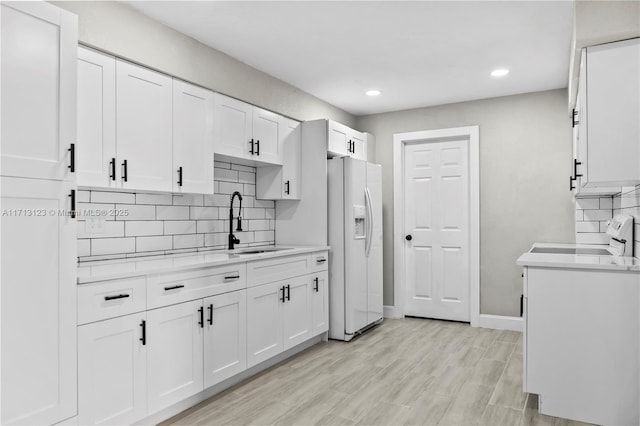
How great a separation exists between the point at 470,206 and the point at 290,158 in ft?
6.96

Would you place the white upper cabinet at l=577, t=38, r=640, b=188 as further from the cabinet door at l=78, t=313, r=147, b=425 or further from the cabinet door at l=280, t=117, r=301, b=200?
the cabinet door at l=78, t=313, r=147, b=425

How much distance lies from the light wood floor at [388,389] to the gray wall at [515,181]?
2.64ft

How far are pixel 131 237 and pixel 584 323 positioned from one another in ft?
9.43

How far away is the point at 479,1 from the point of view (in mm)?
2658

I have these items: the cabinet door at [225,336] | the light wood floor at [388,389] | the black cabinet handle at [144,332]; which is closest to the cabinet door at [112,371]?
the black cabinet handle at [144,332]

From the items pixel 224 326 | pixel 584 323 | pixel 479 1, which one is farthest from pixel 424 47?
pixel 224 326

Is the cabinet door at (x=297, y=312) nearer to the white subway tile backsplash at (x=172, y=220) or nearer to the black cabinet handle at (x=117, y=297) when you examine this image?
the white subway tile backsplash at (x=172, y=220)

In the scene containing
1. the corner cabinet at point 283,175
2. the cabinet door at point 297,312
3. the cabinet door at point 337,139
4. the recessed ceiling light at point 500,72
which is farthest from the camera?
the cabinet door at point 337,139

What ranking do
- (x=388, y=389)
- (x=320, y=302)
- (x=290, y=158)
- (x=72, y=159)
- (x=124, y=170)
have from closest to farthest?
(x=72, y=159)
(x=124, y=170)
(x=388, y=389)
(x=320, y=302)
(x=290, y=158)

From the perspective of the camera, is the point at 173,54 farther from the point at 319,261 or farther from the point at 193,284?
the point at 319,261

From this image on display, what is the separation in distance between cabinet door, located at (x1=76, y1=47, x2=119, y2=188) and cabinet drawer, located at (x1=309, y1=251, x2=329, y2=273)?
1901 millimetres

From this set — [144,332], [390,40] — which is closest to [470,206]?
[390,40]

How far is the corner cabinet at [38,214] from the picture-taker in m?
1.81

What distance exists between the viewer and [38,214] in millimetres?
1912
